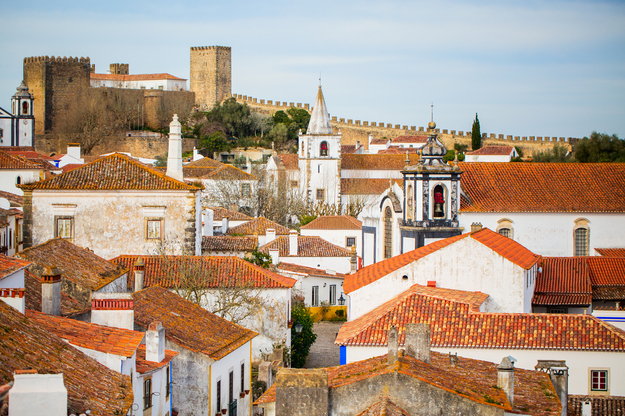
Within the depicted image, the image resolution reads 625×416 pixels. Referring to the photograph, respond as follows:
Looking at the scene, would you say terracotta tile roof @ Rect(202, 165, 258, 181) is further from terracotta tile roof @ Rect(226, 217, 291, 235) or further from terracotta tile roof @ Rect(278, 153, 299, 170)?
terracotta tile roof @ Rect(226, 217, 291, 235)

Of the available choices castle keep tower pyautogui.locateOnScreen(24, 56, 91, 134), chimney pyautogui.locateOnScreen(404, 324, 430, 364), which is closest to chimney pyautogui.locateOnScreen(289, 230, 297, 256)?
chimney pyautogui.locateOnScreen(404, 324, 430, 364)

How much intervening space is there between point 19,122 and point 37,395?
6142 centimetres

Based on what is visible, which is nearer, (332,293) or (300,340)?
(300,340)

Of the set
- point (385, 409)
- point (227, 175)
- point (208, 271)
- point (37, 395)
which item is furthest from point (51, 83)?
point (37, 395)

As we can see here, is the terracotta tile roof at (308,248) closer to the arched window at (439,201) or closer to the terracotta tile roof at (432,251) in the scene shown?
the arched window at (439,201)

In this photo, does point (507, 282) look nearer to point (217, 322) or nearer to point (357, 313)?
point (357, 313)

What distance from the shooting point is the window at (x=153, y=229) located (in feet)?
91.1

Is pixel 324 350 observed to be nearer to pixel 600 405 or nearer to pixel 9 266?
pixel 600 405

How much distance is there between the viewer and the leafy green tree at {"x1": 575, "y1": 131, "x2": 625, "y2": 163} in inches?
2035

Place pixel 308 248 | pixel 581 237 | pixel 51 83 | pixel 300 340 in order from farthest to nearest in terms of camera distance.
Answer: pixel 51 83, pixel 308 248, pixel 581 237, pixel 300 340

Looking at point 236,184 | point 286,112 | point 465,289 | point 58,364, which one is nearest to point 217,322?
point 465,289

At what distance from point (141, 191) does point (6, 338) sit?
1855 centimetres

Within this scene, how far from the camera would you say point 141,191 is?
27703 mm

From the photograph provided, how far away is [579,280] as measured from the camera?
28.9 meters
